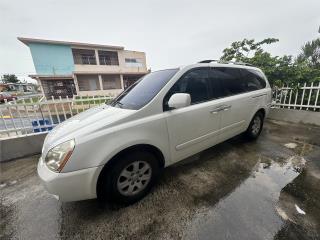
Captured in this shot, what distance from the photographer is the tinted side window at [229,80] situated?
278 cm

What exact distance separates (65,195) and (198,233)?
57.4 inches

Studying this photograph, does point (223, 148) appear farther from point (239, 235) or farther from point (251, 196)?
point (239, 235)

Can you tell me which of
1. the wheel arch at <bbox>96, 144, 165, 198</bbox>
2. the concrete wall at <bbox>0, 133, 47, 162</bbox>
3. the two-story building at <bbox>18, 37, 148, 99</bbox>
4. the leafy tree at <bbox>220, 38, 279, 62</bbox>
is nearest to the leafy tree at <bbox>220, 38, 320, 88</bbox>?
the leafy tree at <bbox>220, 38, 279, 62</bbox>

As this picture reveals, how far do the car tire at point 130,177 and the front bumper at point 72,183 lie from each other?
138mm

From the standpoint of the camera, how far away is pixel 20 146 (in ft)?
12.0

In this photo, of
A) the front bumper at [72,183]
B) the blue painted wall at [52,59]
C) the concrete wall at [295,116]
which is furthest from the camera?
the blue painted wall at [52,59]

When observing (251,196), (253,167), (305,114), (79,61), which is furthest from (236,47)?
(79,61)

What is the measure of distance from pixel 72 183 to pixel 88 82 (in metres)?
22.1

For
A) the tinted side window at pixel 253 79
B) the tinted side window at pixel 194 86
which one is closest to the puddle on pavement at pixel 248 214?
the tinted side window at pixel 194 86

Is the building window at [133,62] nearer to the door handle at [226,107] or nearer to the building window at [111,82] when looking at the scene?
the building window at [111,82]

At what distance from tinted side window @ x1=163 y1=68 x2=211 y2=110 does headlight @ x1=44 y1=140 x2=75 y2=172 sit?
1294 mm

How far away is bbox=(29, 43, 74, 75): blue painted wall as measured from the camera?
17938 millimetres

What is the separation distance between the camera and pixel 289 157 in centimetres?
301

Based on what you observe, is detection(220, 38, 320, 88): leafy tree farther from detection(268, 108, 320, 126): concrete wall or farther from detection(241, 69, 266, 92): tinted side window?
detection(241, 69, 266, 92): tinted side window
